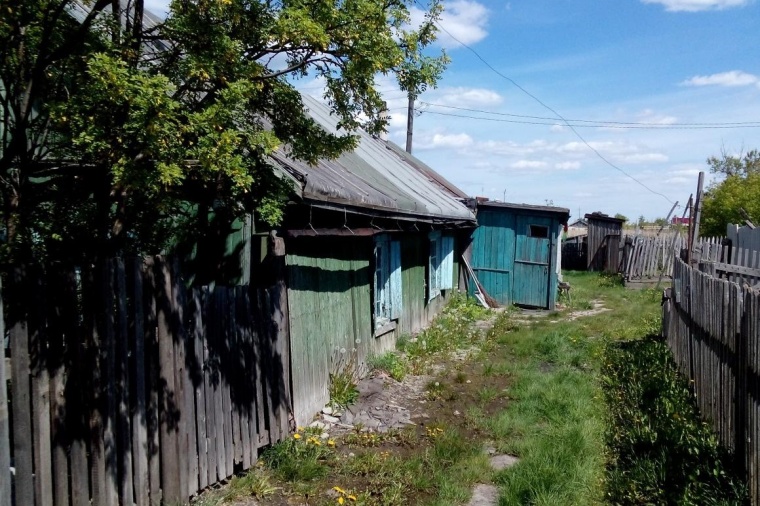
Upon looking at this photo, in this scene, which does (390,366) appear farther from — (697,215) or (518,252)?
(518,252)

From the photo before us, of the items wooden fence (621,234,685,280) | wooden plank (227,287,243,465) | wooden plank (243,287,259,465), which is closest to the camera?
wooden plank (227,287,243,465)

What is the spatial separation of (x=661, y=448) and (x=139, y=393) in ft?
14.8

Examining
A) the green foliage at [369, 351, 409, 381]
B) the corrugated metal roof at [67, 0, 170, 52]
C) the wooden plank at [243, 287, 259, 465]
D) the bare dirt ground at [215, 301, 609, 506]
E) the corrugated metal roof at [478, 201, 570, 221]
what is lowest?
the bare dirt ground at [215, 301, 609, 506]

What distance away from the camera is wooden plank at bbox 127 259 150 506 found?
3.70 metres

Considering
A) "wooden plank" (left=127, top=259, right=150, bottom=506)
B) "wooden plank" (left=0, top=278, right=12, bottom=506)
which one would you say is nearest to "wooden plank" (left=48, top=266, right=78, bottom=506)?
"wooden plank" (left=0, top=278, right=12, bottom=506)

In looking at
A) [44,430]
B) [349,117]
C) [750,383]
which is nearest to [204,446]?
[44,430]

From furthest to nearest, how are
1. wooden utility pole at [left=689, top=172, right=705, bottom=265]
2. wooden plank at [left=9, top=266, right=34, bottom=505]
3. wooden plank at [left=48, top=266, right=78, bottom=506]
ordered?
1. wooden utility pole at [left=689, top=172, right=705, bottom=265]
2. wooden plank at [left=48, top=266, right=78, bottom=506]
3. wooden plank at [left=9, top=266, right=34, bottom=505]

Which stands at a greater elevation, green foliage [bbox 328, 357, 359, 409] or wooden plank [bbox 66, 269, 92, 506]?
wooden plank [bbox 66, 269, 92, 506]

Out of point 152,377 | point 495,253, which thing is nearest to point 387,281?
point 152,377

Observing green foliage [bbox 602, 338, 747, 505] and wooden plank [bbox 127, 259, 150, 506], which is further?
green foliage [bbox 602, 338, 747, 505]

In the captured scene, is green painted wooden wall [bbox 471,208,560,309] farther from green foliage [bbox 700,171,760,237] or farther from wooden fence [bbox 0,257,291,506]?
wooden fence [bbox 0,257,291,506]

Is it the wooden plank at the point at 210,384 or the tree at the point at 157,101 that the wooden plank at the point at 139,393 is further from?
the wooden plank at the point at 210,384

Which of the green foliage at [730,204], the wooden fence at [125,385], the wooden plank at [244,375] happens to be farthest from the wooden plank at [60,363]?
the green foliage at [730,204]

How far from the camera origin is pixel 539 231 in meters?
15.7
